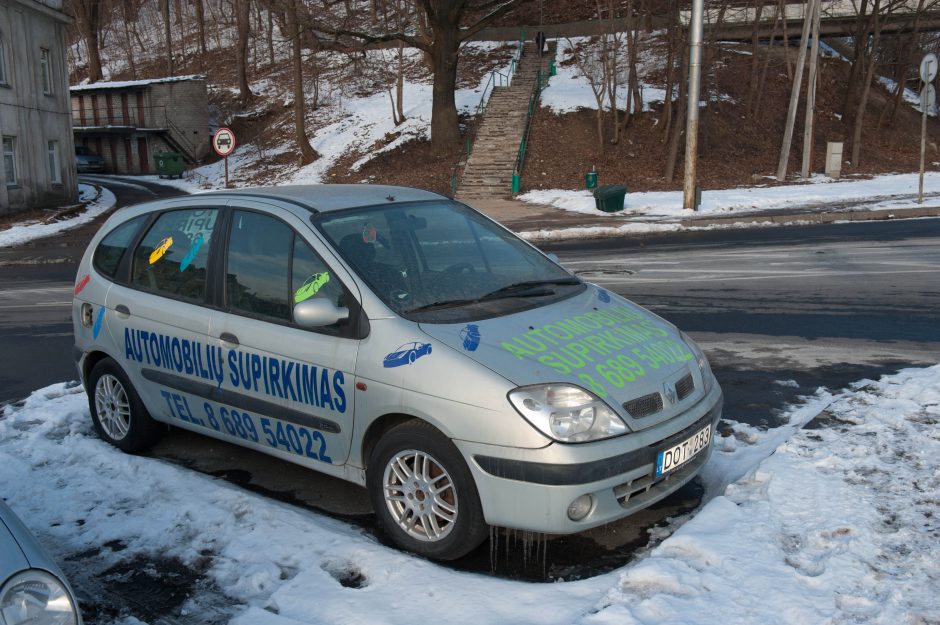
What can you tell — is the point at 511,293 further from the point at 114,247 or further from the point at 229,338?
the point at 114,247

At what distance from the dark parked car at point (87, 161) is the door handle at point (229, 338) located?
5004cm

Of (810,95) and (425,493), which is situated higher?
(810,95)

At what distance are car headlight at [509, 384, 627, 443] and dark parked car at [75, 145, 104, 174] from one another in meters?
51.8

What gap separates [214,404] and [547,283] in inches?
82.5

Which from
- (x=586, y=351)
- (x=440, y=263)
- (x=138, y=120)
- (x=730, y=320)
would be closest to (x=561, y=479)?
(x=586, y=351)

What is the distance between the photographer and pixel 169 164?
141 feet

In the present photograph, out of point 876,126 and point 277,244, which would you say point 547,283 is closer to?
point 277,244

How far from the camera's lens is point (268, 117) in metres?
47.3

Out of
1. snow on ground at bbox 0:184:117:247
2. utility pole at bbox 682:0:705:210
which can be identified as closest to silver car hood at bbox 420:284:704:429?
utility pole at bbox 682:0:705:210

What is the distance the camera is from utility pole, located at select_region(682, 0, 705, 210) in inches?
711

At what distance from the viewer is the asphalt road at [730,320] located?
4.73 meters

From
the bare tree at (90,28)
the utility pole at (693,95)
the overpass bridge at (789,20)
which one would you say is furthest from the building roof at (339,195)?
the bare tree at (90,28)

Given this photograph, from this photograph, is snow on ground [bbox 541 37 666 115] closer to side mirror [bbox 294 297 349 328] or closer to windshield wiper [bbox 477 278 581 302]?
windshield wiper [bbox 477 278 581 302]

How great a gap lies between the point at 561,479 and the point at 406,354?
0.96 metres
